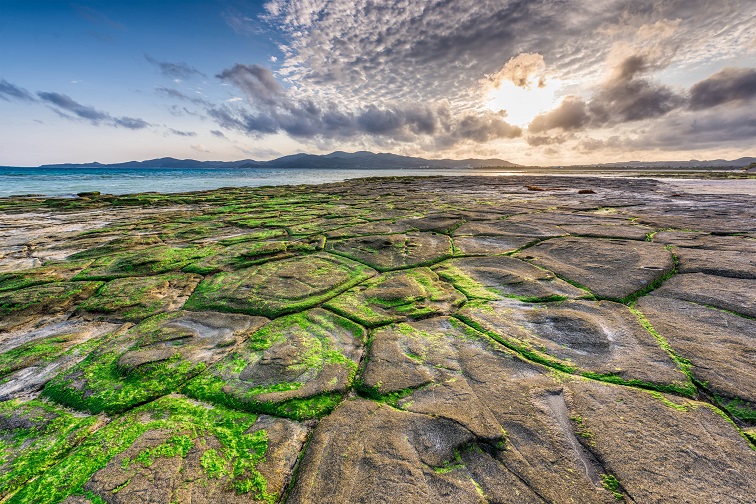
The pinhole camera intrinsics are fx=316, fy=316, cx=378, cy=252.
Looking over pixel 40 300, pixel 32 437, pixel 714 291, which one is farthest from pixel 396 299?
pixel 40 300

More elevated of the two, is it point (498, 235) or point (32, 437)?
point (32, 437)

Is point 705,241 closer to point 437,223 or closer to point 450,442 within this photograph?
point 437,223

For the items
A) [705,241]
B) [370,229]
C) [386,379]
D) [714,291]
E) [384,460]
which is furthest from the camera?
[370,229]

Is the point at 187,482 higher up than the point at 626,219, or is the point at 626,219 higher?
the point at 187,482

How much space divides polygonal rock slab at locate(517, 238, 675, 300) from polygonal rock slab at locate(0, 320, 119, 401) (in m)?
3.59

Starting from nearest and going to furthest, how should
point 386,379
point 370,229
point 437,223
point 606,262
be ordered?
1. point 386,379
2. point 606,262
3. point 370,229
4. point 437,223

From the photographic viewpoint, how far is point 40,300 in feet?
8.53

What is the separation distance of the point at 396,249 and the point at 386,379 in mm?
2378

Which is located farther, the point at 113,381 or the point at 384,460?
the point at 113,381

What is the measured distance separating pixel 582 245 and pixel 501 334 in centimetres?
242

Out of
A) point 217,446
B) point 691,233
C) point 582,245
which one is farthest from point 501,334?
point 691,233

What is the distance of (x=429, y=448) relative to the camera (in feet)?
3.91

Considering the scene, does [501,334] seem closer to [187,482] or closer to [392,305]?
[392,305]

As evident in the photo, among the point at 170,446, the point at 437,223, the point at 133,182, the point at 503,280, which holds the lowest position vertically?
the point at 133,182
